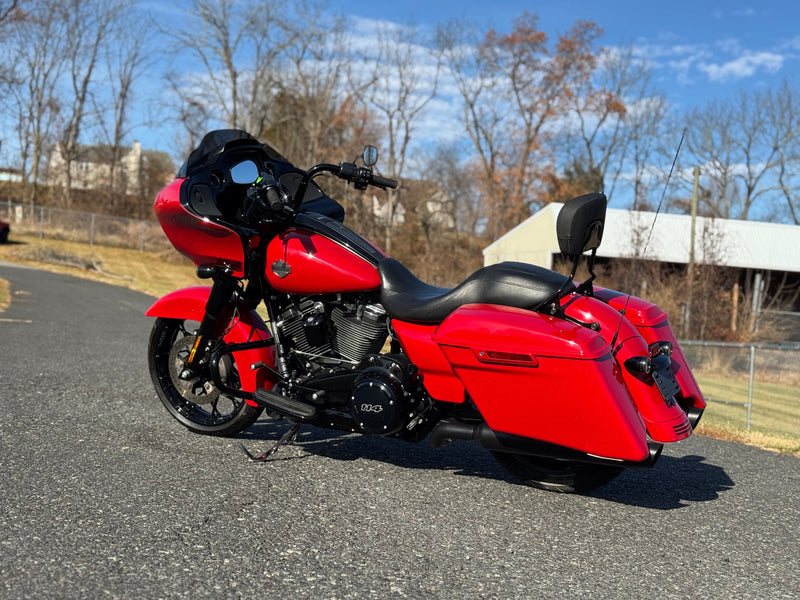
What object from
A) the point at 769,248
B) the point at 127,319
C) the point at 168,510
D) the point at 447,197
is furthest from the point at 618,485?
the point at 447,197

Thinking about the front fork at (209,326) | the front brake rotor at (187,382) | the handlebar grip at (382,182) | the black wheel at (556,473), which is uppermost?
the handlebar grip at (382,182)

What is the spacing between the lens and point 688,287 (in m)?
21.5

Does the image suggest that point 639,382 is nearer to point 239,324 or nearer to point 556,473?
point 556,473

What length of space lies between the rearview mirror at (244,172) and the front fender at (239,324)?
2.60 feet

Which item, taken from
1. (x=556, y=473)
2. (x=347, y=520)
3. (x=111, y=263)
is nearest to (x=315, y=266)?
(x=347, y=520)

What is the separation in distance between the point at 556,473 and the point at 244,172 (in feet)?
8.69

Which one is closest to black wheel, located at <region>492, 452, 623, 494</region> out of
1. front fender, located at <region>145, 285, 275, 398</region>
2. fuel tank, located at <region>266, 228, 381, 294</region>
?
fuel tank, located at <region>266, 228, 381, 294</region>

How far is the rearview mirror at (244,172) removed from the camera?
15.3 ft

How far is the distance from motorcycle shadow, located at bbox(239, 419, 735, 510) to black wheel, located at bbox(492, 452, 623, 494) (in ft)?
0.40

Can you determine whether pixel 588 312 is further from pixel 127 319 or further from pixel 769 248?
pixel 769 248

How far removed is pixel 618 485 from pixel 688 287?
18524 mm

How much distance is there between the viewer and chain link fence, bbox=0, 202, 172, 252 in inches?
1336

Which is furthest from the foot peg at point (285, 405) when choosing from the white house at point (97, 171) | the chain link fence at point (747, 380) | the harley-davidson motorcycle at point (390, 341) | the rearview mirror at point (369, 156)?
the white house at point (97, 171)

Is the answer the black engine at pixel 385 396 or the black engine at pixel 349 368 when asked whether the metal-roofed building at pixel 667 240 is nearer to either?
the black engine at pixel 349 368
